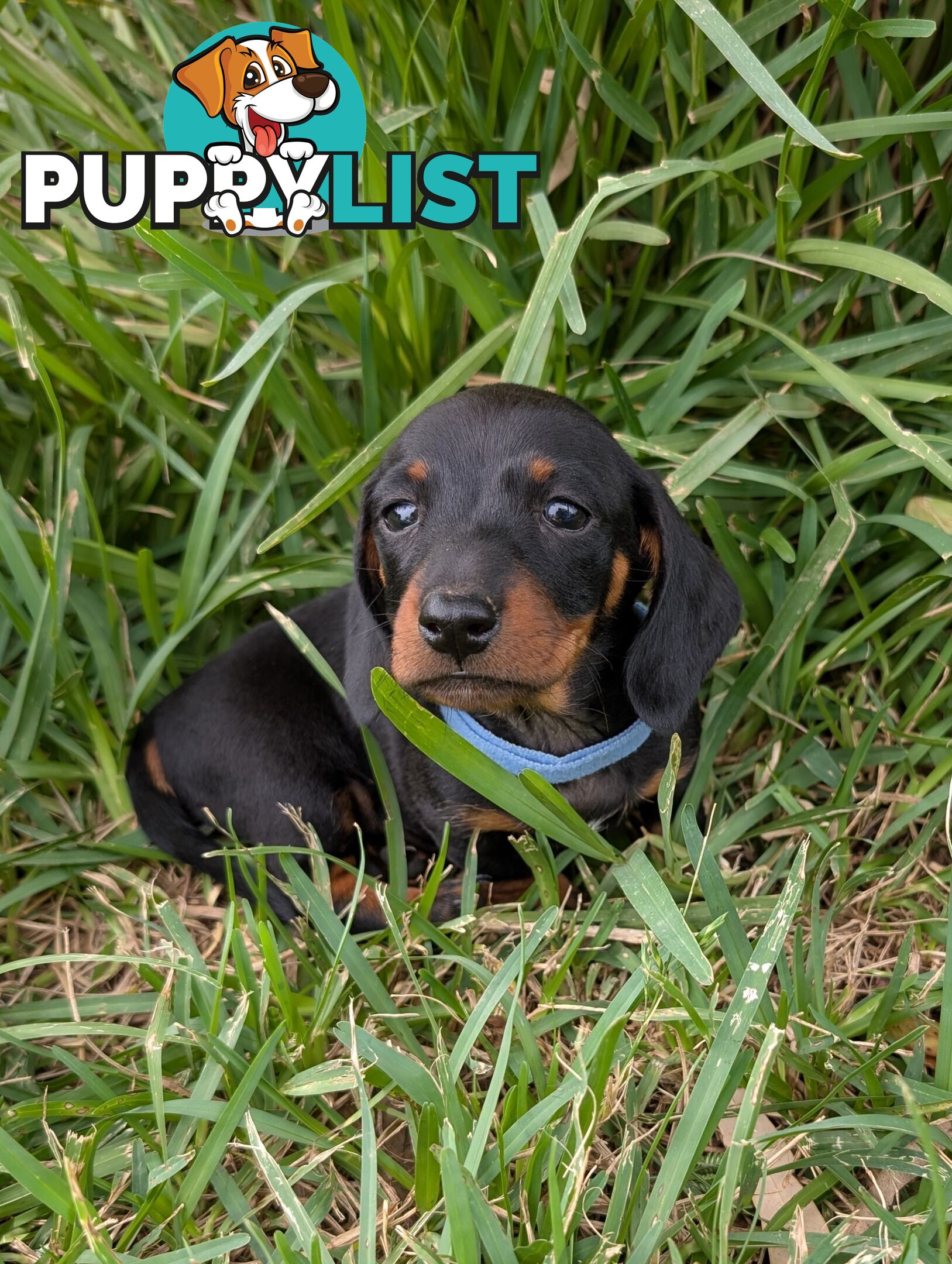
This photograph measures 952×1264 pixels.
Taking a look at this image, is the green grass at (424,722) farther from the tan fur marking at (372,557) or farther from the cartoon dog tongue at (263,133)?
the cartoon dog tongue at (263,133)

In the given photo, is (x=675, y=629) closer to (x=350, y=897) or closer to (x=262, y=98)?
(x=350, y=897)

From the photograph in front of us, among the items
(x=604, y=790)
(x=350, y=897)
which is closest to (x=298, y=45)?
(x=604, y=790)

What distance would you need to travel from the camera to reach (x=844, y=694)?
298cm

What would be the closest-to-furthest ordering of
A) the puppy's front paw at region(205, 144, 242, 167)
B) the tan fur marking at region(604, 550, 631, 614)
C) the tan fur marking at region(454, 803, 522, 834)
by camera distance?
1. the tan fur marking at region(604, 550, 631, 614)
2. the tan fur marking at region(454, 803, 522, 834)
3. the puppy's front paw at region(205, 144, 242, 167)

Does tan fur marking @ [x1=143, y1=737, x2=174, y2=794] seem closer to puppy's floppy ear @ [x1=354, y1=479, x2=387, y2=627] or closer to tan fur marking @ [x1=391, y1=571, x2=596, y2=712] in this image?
puppy's floppy ear @ [x1=354, y1=479, x2=387, y2=627]

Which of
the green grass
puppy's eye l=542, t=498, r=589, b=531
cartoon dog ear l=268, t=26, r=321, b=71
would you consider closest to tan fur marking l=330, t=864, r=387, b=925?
the green grass

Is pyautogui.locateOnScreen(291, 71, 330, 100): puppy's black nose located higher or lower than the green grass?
higher

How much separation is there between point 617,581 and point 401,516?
0.52 m

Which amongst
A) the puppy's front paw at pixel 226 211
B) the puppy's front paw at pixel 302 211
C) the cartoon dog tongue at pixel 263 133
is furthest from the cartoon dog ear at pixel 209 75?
the puppy's front paw at pixel 302 211

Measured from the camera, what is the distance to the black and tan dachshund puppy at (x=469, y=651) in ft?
7.34

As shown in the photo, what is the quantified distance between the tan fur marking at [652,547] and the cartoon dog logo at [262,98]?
5.01ft

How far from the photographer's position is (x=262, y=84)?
3352 millimetres

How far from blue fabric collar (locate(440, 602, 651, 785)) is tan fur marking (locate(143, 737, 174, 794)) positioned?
93cm

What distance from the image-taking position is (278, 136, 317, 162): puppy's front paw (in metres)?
3.28
